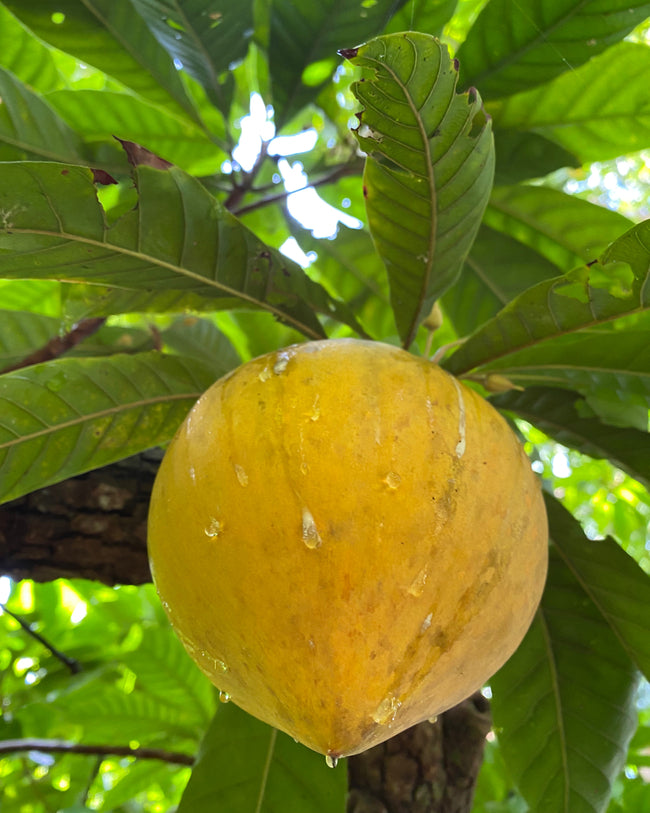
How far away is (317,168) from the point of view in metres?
1.62

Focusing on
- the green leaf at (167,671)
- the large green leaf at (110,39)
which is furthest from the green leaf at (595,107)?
the green leaf at (167,671)

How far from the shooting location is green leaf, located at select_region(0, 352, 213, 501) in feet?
3.10

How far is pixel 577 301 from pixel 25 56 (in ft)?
4.35

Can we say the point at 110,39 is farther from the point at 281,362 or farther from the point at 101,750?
the point at 101,750

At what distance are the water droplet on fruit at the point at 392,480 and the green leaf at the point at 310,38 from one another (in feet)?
3.13

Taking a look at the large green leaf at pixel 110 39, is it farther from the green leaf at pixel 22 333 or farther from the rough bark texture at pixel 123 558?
the rough bark texture at pixel 123 558

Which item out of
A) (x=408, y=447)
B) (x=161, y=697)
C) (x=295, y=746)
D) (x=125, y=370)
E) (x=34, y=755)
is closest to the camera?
(x=408, y=447)

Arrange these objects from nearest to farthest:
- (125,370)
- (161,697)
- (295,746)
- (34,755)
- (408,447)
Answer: (408,447)
(125,370)
(295,746)
(34,755)
(161,697)

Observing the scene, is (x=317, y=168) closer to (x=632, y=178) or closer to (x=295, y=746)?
(x=295, y=746)

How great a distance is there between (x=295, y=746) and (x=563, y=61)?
45.6 inches

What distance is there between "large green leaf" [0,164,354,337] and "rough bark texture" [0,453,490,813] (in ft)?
1.60

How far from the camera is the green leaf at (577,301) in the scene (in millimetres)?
781

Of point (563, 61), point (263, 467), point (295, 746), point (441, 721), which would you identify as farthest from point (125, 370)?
point (441, 721)

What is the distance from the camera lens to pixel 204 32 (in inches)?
51.4
